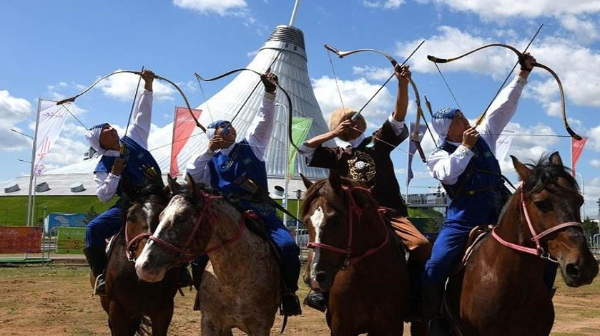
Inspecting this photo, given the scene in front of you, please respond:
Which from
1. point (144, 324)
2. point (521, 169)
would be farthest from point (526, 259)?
point (144, 324)

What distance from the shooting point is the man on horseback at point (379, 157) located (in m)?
6.39

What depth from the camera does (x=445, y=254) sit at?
217 inches

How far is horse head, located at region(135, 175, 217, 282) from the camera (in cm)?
491

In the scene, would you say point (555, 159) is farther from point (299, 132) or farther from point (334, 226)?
point (299, 132)

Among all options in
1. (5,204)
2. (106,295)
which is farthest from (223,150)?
(5,204)

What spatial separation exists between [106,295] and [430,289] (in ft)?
12.8

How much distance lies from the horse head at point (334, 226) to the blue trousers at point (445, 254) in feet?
1.90

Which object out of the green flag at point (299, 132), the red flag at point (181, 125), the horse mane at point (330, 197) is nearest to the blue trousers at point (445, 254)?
the horse mane at point (330, 197)

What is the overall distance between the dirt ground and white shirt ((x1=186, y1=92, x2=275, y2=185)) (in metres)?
5.38

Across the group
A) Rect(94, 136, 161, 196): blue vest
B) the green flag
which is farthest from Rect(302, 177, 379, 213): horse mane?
the green flag

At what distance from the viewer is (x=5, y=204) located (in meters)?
89.8

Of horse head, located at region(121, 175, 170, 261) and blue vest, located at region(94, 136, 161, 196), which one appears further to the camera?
blue vest, located at region(94, 136, 161, 196)

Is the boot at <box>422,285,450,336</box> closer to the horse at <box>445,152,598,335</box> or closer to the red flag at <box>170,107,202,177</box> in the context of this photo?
the horse at <box>445,152,598,335</box>

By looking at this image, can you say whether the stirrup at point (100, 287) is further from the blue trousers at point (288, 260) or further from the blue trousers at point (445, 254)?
the blue trousers at point (445, 254)
